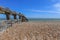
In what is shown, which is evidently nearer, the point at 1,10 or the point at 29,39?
the point at 29,39

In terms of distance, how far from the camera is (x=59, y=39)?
429 cm

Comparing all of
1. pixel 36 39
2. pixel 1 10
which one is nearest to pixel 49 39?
pixel 36 39

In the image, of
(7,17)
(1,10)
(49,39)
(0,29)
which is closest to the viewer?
(49,39)

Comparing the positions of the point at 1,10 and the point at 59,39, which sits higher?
the point at 1,10

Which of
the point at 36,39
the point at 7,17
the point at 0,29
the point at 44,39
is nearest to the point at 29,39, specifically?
the point at 36,39

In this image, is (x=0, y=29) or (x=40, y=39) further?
(x=0, y=29)

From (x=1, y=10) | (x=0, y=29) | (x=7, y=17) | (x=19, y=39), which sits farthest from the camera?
(x=7, y=17)

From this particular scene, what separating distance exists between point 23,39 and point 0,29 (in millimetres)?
4801

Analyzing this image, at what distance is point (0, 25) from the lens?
927 centimetres

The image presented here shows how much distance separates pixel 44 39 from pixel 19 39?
0.90 metres

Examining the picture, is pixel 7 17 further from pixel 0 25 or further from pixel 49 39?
pixel 49 39

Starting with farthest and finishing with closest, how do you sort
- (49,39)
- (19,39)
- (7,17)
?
(7,17)
(19,39)
(49,39)

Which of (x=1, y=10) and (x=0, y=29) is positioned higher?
(x=1, y=10)

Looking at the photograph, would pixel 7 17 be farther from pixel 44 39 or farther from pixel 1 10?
pixel 44 39
